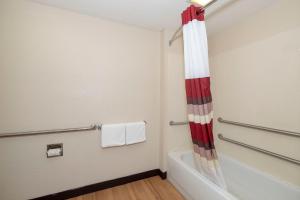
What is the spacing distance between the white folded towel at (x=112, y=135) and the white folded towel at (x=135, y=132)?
0.21 feet

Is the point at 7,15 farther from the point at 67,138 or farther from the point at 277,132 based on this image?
the point at 277,132

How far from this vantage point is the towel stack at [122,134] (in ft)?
5.77

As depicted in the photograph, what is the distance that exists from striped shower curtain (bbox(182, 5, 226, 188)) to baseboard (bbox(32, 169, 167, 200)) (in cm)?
82

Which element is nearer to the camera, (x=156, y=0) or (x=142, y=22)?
(x=156, y=0)

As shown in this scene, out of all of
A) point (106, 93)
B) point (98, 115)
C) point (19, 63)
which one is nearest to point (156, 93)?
point (106, 93)

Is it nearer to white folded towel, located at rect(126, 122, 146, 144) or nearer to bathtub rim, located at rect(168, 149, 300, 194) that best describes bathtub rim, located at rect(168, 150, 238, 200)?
bathtub rim, located at rect(168, 149, 300, 194)

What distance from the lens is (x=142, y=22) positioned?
6.05ft

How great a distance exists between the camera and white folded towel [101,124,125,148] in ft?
5.74

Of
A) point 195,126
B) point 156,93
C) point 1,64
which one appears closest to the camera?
point 1,64

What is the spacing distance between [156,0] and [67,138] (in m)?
1.71

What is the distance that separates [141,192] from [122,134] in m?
0.73

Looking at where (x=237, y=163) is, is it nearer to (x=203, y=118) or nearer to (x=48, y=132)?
(x=203, y=118)

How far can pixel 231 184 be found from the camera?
5.85ft

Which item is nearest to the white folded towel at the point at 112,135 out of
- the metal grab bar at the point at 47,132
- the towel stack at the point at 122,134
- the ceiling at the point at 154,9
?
the towel stack at the point at 122,134
